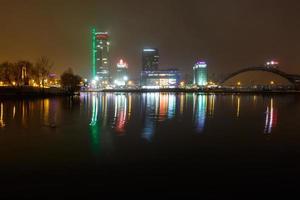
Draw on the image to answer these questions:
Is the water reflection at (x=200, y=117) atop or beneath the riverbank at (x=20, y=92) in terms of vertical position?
beneath

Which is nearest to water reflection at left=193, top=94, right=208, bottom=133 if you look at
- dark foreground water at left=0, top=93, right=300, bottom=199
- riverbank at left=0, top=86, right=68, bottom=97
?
dark foreground water at left=0, top=93, right=300, bottom=199

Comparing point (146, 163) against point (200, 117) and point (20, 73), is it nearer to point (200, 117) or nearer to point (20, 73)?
point (200, 117)

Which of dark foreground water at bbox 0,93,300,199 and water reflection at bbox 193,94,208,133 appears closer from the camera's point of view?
dark foreground water at bbox 0,93,300,199

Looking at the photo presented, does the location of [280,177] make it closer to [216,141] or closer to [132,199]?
[132,199]

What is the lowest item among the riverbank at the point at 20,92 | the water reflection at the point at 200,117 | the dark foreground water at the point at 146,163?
the dark foreground water at the point at 146,163

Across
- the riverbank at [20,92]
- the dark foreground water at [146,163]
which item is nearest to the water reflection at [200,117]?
the dark foreground water at [146,163]

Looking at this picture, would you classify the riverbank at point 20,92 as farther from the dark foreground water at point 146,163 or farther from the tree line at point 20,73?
the dark foreground water at point 146,163

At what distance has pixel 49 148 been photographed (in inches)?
693

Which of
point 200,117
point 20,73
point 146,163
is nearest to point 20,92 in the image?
point 20,73

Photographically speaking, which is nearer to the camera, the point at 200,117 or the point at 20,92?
the point at 200,117

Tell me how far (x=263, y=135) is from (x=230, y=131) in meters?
2.60

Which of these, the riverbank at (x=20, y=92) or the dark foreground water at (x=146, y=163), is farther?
the riverbank at (x=20, y=92)

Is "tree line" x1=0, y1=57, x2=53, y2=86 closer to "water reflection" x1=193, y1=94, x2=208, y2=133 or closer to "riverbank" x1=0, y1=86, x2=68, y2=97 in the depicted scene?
"riverbank" x1=0, y1=86, x2=68, y2=97

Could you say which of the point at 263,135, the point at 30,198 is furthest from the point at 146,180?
the point at 263,135
